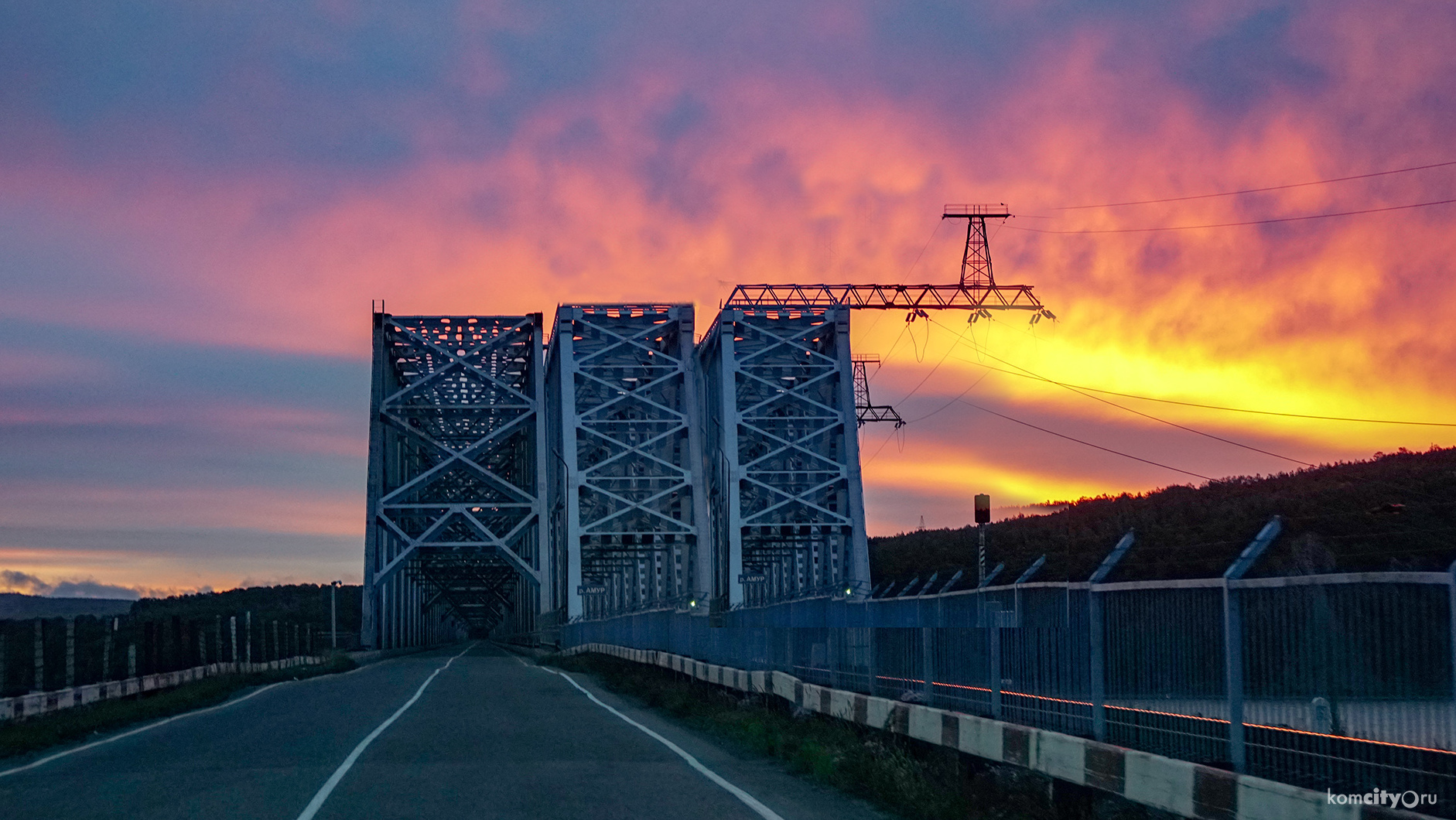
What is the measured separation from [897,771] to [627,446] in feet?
208

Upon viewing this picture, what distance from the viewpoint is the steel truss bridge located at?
70625 millimetres

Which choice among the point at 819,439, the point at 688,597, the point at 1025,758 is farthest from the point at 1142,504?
the point at 1025,758

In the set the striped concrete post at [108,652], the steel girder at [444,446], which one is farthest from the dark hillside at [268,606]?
the striped concrete post at [108,652]

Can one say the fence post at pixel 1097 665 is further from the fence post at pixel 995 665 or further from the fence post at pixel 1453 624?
the fence post at pixel 1453 624

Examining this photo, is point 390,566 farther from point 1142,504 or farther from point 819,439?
point 1142,504

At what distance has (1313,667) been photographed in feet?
26.9

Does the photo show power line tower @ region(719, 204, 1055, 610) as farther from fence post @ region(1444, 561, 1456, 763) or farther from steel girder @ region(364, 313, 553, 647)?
fence post @ region(1444, 561, 1456, 763)

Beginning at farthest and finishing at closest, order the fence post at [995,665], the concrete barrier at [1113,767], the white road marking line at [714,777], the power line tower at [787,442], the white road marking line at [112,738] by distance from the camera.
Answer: the power line tower at [787,442] < the white road marking line at [112,738] < the fence post at [995,665] < the white road marking line at [714,777] < the concrete barrier at [1113,767]

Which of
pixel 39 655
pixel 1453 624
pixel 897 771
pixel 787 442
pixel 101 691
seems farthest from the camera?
pixel 787 442

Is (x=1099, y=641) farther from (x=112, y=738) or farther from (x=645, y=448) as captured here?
(x=645, y=448)

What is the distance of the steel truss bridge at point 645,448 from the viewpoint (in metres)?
70.6

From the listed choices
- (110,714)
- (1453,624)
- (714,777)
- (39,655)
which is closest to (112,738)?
(110,714)

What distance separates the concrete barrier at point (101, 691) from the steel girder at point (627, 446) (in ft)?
109

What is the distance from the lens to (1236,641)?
8891mm
